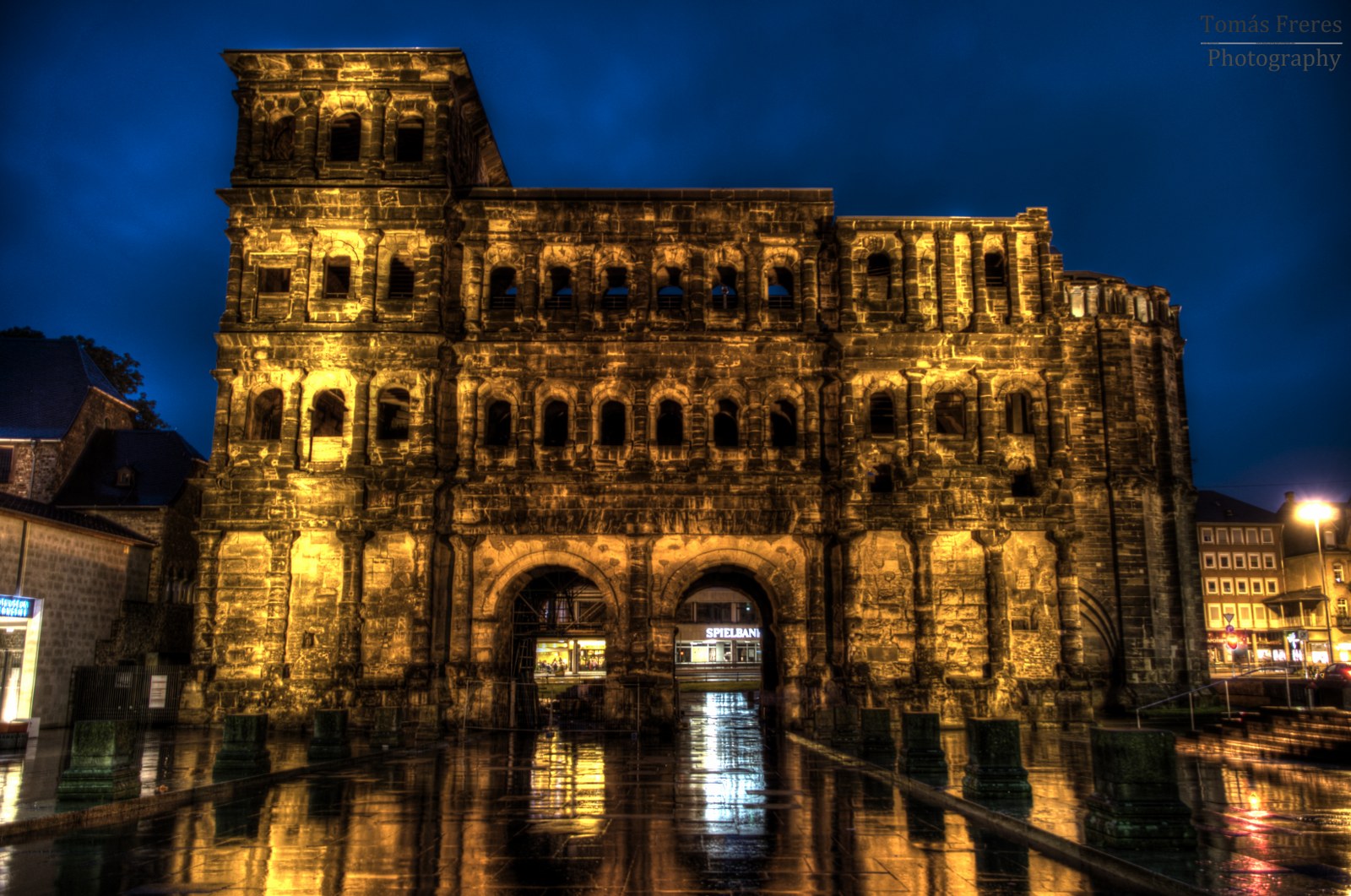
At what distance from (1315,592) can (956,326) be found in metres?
53.3

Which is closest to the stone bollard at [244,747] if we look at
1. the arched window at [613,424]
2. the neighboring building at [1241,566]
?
the arched window at [613,424]

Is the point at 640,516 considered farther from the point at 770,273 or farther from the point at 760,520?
the point at 770,273

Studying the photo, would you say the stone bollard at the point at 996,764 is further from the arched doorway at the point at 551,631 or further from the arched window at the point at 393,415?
the arched window at the point at 393,415

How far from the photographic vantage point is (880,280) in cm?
3516

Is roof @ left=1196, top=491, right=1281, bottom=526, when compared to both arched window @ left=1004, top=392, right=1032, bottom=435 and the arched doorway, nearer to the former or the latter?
arched window @ left=1004, top=392, right=1032, bottom=435

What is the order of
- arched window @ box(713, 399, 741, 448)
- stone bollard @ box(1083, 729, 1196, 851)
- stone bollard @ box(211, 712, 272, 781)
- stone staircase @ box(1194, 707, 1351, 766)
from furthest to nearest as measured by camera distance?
arched window @ box(713, 399, 741, 448) < stone staircase @ box(1194, 707, 1351, 766) < stone bollard @ box(211, 712, 272, 781) < stone bollard @ box(1083, 729, 1196, 851)

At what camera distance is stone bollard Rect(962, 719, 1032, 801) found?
47.4ft

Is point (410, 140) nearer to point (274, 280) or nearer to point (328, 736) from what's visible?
point (274, 280)

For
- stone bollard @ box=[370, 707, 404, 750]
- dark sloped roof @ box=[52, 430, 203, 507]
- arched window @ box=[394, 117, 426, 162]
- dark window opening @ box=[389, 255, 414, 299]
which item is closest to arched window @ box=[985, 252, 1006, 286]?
dark window opening @ box=[389, 255, 414, 299]

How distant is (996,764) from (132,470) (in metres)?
38.4

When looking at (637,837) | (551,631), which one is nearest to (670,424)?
(551,631)

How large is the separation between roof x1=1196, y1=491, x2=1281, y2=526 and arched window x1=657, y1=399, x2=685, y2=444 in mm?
71149

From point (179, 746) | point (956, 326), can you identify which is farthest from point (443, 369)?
point (956, 326)

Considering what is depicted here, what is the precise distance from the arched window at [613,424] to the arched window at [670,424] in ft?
4.36
